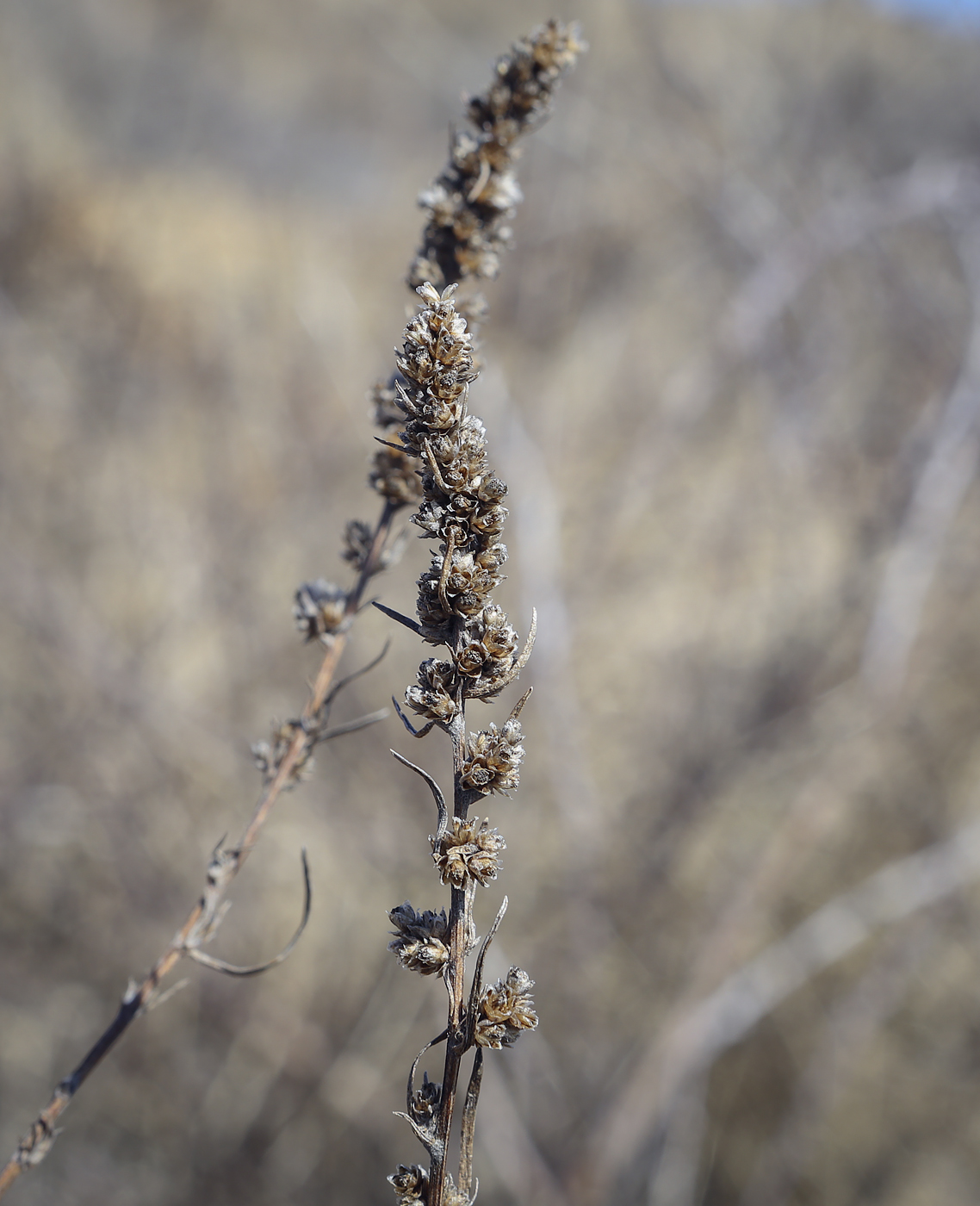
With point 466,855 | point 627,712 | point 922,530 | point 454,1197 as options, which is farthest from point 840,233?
point 454,1197

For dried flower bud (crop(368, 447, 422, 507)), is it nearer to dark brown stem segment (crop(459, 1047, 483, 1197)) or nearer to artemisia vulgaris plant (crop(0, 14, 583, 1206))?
artemisia vulgaris plant (crop(0, 14, 583, 1206))

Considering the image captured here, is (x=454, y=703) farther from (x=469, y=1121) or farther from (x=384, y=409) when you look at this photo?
(x=384, y=409)

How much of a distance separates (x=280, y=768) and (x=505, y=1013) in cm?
31

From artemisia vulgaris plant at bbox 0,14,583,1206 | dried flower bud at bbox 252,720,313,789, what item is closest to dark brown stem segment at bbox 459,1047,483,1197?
artemisia vulgaris plant at bbox 0,14,583,1206

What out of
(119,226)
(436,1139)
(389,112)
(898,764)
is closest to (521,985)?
(436,1139)

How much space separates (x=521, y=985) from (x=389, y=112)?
27.4 feet

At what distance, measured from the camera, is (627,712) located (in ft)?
13.2

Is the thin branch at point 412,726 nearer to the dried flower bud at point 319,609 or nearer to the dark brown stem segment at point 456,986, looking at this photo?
the dark brown stem segment at point 456,986

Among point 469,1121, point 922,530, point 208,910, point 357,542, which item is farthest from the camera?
point 922,530

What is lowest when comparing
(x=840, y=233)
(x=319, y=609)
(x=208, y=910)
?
(x=208, y=910)

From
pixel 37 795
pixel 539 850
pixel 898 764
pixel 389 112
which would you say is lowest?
pixel 37 795

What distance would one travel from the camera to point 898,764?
3.62 metres

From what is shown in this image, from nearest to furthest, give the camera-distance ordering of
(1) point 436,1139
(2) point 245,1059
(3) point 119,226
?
(1) point 436,1139
(2) point 245,1059
(3) point 119,226

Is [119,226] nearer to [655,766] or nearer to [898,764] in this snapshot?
[655,766]
